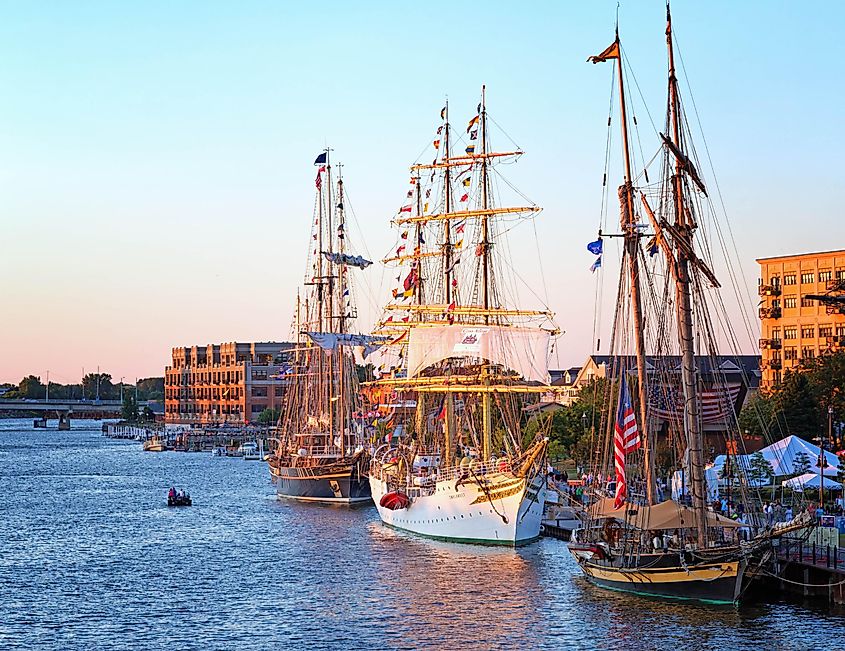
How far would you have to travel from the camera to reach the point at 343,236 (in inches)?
4318

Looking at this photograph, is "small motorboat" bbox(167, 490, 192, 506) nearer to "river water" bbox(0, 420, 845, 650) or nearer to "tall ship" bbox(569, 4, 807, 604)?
"river water" bbox(0, 420, 845, 650)

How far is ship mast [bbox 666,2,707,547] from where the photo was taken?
50.4 m

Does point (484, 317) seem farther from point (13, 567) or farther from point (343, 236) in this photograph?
point (13, 567)

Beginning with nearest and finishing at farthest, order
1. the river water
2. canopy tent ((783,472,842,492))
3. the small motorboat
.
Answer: the river water < canopy tent ((783,472,842,492)) < the small motorboat

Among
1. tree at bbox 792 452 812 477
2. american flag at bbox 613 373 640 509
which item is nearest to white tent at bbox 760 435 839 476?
tree at bbox 792 452 812 477

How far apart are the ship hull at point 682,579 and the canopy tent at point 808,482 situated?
1567 cm

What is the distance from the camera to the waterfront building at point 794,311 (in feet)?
451

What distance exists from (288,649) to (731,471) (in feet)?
92.5

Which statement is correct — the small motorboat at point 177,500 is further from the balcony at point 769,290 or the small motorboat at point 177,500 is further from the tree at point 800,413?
the balcony at point 769,290

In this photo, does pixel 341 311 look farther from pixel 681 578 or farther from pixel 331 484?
pixel 681 578

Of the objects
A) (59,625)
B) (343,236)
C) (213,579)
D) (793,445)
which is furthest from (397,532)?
(343,236)

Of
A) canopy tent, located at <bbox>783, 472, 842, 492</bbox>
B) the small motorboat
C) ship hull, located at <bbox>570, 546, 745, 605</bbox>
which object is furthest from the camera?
the small motorboat

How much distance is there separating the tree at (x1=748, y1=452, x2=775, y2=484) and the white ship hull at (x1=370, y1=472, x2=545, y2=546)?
11499mm

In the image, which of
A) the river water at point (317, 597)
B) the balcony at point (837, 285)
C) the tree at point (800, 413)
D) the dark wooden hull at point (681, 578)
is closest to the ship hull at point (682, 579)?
the dark wooden hull at point (681, 578)
